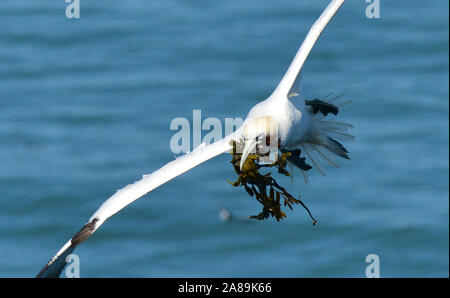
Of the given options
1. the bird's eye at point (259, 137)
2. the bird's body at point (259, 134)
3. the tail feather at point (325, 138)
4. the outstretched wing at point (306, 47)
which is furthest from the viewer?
the tail feather at point (325, 138)

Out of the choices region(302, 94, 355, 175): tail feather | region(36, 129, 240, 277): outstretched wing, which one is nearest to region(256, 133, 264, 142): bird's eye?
region(36, 129, 240, 277): outstretched wing

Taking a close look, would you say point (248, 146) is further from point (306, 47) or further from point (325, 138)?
point (325, 138)

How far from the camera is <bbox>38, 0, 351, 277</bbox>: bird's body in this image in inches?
352

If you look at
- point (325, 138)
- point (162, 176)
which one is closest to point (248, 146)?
point (162, 176)

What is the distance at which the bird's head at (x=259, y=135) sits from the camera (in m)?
8.85

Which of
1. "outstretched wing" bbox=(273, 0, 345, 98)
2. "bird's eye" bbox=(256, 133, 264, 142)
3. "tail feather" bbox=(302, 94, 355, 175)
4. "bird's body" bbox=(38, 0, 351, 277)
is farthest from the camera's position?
"tail feather" bbox=(302, 94, 355, 175)

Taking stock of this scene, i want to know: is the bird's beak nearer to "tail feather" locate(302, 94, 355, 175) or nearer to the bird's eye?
the bird's eye

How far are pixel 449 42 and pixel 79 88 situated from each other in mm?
8457

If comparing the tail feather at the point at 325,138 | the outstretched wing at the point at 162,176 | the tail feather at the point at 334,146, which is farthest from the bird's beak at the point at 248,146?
the tail feather at the point at 334,146

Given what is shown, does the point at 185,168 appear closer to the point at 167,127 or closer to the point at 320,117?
the point at 320,117

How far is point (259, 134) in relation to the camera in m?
8.84

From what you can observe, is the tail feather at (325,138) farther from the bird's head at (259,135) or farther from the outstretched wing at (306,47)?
the bird's head at (259,135)

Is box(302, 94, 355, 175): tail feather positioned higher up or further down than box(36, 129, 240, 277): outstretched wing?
higher up

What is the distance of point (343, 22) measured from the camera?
2573cm
